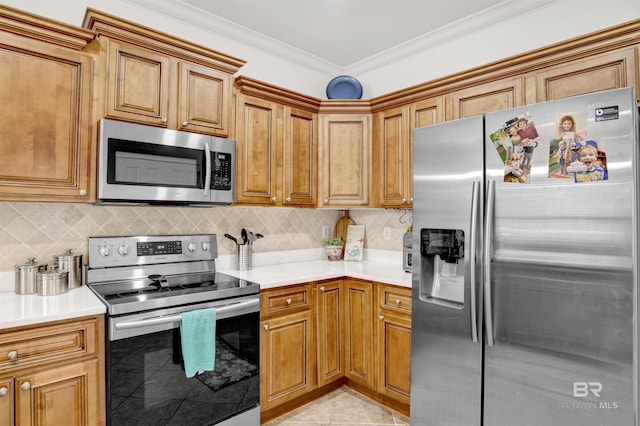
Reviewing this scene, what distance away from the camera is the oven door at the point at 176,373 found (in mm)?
1765

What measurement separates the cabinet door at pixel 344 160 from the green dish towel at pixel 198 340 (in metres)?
1.40

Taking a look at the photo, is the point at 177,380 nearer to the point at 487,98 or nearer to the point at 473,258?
the point at 473,258

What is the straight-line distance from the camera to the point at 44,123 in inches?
73.5

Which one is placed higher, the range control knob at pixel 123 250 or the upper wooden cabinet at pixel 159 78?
the upper wooden cabinet at pixel 159 78

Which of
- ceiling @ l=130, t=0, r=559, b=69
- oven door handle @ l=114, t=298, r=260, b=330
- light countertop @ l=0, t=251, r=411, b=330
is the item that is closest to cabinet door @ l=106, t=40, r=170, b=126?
ceiling @ l=130, t=0, r=559, b=69

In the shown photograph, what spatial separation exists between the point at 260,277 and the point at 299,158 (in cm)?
100

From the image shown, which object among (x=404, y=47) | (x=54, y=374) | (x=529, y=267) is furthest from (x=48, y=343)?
(x=404, y=47)

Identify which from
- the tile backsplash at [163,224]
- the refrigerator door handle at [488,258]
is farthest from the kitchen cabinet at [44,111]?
the refrigerator door handle at [488,258]

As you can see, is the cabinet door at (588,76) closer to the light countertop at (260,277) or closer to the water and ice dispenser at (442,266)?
the water and ice dispenser at (442,266)

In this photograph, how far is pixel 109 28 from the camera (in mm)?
2016

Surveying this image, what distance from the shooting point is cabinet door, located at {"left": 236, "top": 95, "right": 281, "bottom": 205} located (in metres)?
2.64

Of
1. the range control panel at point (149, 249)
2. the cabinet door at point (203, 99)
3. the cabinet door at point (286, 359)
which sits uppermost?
the cabinet door at point (203, 99)

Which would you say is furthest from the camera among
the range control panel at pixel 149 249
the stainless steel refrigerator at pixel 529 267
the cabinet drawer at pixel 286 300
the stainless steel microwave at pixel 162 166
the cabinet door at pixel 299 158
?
the cabinet door at pixel 299 158

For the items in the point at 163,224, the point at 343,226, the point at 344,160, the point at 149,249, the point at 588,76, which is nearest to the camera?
the point at 588,76
